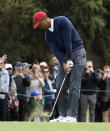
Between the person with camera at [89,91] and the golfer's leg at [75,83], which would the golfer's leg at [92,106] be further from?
the golfer's leg at [75,83]

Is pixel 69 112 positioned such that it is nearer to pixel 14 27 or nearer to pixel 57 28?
pixel 57 28

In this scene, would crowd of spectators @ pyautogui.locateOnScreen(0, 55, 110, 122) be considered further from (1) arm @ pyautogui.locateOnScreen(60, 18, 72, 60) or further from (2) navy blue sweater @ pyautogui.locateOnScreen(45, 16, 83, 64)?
(1) arm @ pyautogui.locateOnScreen(60, 18, 72, 60)

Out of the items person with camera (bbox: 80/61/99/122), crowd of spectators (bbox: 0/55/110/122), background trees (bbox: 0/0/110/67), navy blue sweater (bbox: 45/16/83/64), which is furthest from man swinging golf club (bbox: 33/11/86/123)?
background trees (bbox: 0/0/110/67)

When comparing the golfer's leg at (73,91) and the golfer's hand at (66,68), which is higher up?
the golfer's hand at (66,68)

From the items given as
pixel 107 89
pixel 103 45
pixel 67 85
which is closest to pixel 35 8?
pixel 103 45

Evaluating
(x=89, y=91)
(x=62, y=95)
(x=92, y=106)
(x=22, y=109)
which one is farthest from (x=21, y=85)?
(x=62, y=95)

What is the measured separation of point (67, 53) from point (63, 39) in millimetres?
264

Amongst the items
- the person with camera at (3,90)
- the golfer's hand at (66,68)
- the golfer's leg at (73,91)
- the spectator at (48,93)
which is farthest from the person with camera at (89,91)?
the golfer's hand at (66,68)

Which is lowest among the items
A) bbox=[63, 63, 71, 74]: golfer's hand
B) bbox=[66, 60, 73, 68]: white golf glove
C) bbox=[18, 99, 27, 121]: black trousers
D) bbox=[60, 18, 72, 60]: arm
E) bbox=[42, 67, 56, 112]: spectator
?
bbox=[18, 99, 27, 121]: black trousers

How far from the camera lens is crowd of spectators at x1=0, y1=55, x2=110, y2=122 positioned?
47.9 feet

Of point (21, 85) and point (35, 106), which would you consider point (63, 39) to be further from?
point (35, 106)

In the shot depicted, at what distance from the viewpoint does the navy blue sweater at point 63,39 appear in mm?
9141

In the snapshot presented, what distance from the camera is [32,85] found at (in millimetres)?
15453

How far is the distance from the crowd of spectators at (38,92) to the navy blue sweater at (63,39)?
4995mm
